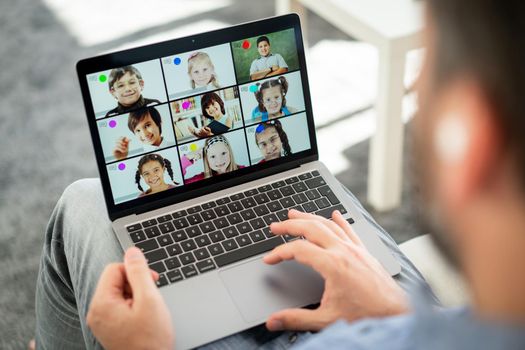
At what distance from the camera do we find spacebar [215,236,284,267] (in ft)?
3.01

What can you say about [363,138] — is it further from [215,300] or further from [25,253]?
[215,300]

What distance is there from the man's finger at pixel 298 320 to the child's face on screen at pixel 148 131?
0.32 meters

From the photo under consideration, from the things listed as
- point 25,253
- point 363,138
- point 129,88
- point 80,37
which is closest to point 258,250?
point 129,88

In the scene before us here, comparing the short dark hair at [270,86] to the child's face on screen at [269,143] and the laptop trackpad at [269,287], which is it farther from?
the laptop trackpad at [269,287]

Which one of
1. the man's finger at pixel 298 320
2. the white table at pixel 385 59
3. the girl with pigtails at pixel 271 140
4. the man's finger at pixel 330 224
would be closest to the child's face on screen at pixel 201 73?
the girl with pigtails at pixel 271 140

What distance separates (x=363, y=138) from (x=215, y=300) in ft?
3.99

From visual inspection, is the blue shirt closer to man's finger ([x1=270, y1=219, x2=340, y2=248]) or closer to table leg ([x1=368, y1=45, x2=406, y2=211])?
man's finger ([x1=270, y1=219, x2=340, y2=248])

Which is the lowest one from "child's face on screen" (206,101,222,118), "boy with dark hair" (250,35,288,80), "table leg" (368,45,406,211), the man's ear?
"table leg" (368,45,406,211)

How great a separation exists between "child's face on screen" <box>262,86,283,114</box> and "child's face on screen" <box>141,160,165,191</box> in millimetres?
188

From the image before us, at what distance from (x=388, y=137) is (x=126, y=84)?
0.90m

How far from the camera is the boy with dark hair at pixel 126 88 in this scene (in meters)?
0.92

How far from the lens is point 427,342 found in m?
0.50

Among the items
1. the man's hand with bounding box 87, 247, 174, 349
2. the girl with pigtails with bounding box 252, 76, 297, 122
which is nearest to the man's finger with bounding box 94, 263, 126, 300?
the man's hand with bounding box 87, 247, 174, 349

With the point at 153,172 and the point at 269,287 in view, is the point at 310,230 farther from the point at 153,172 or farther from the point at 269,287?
the point at 153,172
